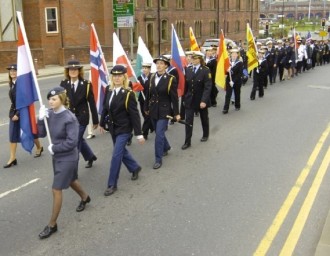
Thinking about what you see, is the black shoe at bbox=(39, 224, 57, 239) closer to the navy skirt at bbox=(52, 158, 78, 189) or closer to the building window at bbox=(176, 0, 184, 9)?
the navy skirt at bbox=(52, 158, 78, 189)

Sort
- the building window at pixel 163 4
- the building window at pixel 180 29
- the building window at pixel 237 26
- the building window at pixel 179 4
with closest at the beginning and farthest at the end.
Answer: the building window at pixel 163 4 → the building window at pixel 179 4 → the building window at pixel 180 29 → the building window at pixel 237 26

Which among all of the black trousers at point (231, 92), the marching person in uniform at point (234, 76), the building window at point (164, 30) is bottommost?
the black trousers at point (231, 92)

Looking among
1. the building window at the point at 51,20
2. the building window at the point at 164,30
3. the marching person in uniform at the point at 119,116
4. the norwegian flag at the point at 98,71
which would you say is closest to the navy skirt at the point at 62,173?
the marching person in uniform at the point at 119,116

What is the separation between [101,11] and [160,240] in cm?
3145

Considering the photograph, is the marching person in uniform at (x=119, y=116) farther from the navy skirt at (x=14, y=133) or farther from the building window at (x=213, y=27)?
the building window at (x=213, y=27)

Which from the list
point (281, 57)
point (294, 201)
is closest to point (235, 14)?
point (281, 57)

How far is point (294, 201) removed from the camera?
6.18m

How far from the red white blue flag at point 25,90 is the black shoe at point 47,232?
160cm

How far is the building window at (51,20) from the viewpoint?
3115 centimetres

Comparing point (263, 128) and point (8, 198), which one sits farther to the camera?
point (263, 128)

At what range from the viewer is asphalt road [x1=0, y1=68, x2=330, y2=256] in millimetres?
4992

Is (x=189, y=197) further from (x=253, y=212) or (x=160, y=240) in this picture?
(x=160, y=240)

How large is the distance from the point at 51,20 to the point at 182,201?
1097 inches

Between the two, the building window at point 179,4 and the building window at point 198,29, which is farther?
the building window at point 198,29
